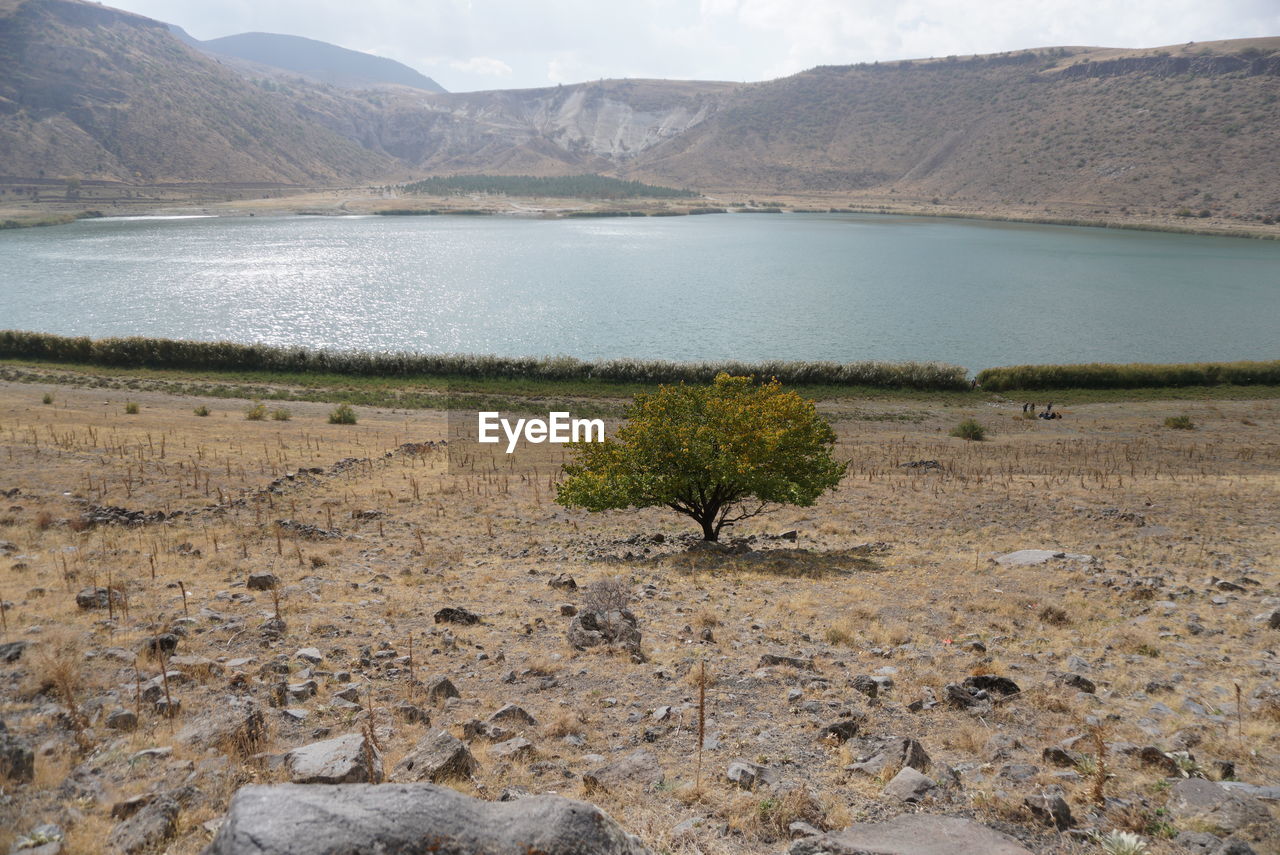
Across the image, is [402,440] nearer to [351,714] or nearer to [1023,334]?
[351,714]

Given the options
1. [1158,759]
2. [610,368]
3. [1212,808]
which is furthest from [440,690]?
[610,368]

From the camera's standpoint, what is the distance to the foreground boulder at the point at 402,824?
4629 mm

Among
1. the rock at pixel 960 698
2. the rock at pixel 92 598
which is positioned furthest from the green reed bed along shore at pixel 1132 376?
the rock at pixel 92 598

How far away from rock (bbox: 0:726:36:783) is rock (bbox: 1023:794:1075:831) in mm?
9627

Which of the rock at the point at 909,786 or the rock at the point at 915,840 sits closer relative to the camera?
the rock at the point at 915,840

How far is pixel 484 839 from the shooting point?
4.97 metres

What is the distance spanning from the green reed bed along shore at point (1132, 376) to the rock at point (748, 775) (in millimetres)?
53694

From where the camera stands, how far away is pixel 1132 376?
5534 centimetres

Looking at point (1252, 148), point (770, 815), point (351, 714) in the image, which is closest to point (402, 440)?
point (351, 714)

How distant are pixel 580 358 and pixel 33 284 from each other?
6921 cm

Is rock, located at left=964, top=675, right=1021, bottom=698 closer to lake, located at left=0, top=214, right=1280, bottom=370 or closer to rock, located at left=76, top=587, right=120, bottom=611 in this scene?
rock, located at left=76, top=587, right=120, bottom=611

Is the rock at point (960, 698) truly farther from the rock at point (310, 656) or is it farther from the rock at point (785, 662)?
the rock at point (310, 656)

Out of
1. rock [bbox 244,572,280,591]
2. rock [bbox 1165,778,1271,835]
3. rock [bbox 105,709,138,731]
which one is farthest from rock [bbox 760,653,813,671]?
rock [bbox 244,572,280,591]

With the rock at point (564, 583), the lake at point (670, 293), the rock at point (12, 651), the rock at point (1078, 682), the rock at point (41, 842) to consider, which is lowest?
the rock at point (564, 583)
